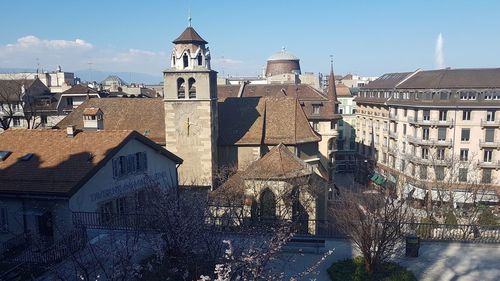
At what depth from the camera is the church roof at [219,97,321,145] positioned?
34.3 m

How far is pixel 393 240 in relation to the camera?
16250mm

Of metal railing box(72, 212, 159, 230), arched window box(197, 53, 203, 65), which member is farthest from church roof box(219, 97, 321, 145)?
metal railing box(72, 212, 159, 230)

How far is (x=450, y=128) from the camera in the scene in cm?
4891

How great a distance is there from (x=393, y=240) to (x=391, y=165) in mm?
44779

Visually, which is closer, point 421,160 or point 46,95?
point 421,160

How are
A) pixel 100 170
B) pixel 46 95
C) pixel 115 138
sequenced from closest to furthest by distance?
pixel 100 170, pixel 115 138, pixel 46 95

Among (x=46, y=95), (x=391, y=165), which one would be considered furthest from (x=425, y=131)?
(x=46, y=95)

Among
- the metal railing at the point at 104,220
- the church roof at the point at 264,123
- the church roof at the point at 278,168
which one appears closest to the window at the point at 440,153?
the church roof at the point at 264,123

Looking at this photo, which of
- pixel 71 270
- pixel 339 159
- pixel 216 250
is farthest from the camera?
pixel 339 159

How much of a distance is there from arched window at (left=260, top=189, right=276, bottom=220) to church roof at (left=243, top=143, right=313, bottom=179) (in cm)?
109

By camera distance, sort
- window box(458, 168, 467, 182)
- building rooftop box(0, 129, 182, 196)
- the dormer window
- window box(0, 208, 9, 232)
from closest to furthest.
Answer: building rooftop box(0, 129, 182, 196), window box(0, 208, 9, 232), window box(458, 168, 467, 182), the dormer window

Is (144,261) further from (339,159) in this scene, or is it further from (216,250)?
(339,159)

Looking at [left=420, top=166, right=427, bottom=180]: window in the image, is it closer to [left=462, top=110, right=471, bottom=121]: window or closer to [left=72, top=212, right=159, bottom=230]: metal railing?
[left=462, top=110, right=471, bottom=121]: window

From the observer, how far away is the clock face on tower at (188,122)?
33.1 metres
